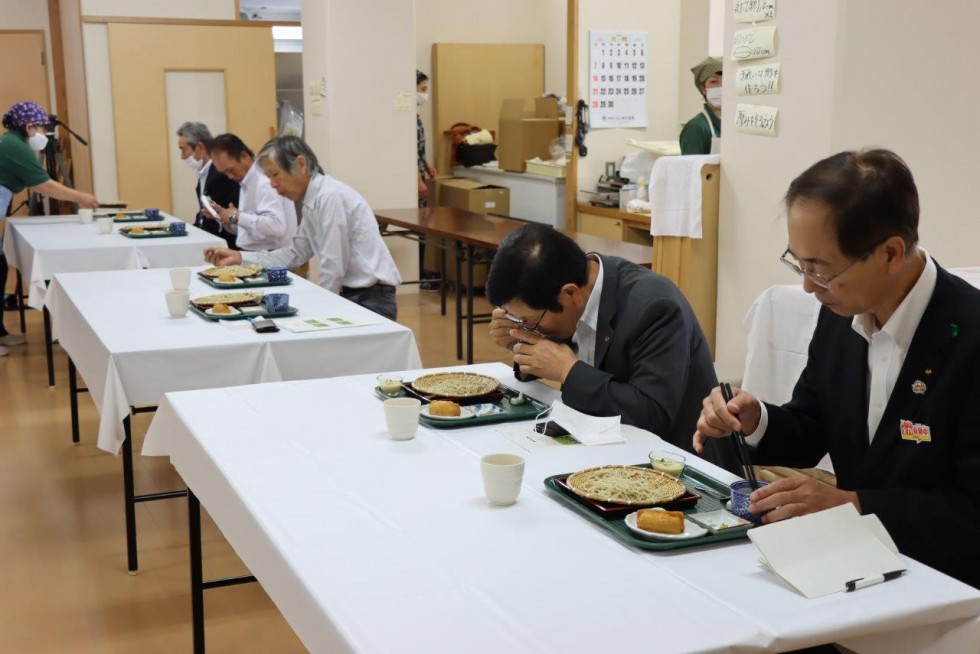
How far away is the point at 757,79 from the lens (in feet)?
13.1

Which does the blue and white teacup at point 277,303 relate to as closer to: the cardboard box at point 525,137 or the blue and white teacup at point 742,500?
the blue and white teacup at point 742,500

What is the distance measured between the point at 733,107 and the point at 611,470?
2.71 meters

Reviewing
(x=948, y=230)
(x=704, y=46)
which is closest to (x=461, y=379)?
(x=948, y=230)

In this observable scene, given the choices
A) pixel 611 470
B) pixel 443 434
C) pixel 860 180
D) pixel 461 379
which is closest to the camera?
pixel 860 180

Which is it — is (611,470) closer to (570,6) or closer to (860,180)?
(860,180)

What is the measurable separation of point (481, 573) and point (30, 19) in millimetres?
9153

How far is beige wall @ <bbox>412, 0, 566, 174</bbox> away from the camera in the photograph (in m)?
9.22

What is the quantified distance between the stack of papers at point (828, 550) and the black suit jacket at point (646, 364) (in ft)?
2.49

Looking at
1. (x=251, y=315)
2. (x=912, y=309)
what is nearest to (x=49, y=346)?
(x=251, y=315)

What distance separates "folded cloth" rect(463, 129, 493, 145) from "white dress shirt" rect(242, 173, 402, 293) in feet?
15.1

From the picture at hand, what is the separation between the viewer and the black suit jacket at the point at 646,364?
2.25 metres

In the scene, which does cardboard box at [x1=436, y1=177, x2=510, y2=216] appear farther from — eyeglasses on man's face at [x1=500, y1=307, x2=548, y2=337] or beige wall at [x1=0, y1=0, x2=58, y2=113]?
eyeglasses on man's face at [x1=500, y1=307, x2=548, y2=337]

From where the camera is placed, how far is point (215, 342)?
3.07m

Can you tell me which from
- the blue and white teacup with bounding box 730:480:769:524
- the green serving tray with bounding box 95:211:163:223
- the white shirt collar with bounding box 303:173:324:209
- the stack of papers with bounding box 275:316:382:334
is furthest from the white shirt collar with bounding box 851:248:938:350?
the green serving tray with bounding box 95:211:163:223
